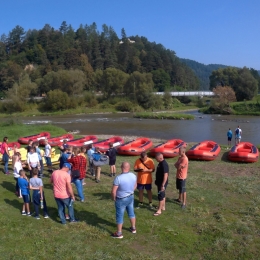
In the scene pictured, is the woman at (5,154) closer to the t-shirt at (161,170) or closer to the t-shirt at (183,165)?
the t-shirt at (161,170)

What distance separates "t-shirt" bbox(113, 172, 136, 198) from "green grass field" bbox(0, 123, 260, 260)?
97cm

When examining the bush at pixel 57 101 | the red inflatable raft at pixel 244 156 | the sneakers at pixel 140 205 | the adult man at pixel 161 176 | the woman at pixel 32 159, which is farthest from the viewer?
the bush at pixel 57 101

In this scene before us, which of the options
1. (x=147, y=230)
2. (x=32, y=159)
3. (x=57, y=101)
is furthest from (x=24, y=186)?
(x=57, y=101)

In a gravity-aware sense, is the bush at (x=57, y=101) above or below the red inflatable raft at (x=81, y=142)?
above

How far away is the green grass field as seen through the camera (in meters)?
5.48

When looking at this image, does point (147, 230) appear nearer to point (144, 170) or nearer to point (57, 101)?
point (144, 170)

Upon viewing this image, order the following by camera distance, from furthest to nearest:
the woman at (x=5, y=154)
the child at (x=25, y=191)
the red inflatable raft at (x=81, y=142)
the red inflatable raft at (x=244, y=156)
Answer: the red inflatable raft at (x=81, y=142) → the red inflatable raft at (x=244, y=156) → the woman at (x=5, y=154) → the child at (x=25, y=191)

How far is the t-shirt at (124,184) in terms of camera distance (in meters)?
5.66

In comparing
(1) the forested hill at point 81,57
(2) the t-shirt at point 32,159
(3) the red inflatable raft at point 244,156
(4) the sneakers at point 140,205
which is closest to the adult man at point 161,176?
(4) the sneakers at point 140,205

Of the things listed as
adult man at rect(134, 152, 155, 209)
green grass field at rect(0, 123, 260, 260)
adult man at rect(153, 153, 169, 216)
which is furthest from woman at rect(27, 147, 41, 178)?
adult man at rect(153, 153, 169, 216)

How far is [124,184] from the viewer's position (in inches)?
223

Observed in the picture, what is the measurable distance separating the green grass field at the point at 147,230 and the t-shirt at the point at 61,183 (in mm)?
762

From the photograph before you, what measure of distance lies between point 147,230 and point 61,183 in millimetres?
2044

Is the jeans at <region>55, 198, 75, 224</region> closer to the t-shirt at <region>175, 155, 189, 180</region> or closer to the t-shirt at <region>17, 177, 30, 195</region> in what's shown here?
the t-shirt at <region>17, 177, 30, 195</region>
